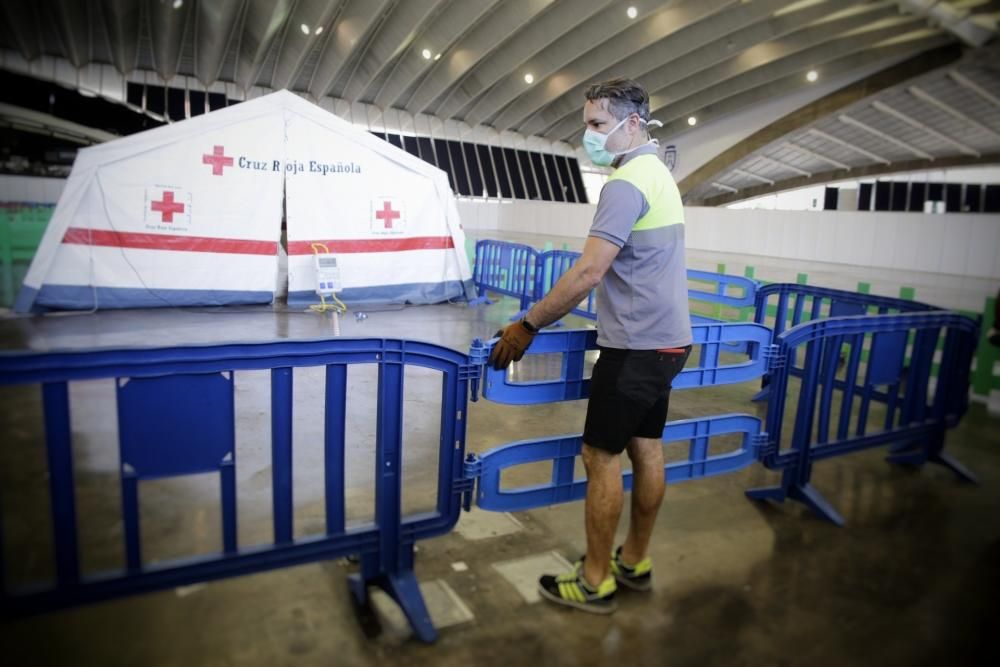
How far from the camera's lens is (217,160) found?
8.24m

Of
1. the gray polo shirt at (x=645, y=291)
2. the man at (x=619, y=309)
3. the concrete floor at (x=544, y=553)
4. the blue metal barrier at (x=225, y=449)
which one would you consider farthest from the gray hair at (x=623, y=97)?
the concrete floor at (x=544, y=553)

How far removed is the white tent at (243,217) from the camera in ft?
24.8

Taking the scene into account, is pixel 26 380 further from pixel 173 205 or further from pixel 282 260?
pixel 282 260

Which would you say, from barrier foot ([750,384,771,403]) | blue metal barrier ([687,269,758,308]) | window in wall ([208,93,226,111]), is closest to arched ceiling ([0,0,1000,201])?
window in wall ([208,93,226,111])

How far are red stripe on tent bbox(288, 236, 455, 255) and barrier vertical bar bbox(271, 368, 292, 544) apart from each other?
706 cm

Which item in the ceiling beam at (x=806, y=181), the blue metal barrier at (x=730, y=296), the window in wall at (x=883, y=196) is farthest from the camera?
the ceiling beam at (x=806, y=181)

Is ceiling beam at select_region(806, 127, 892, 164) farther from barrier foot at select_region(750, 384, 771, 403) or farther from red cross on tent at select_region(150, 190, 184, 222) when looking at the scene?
red cross on tent at select_region(150, 190, 184, 222)

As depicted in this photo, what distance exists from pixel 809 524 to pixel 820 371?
857mm

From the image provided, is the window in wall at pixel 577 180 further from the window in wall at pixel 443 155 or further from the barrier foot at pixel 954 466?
the barrier foot at pixel 954 466

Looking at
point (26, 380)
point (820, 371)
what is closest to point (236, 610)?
point (26, 380)

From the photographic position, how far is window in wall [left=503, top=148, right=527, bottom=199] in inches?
1270

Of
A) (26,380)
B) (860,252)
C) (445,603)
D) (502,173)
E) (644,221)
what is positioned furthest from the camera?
(502,173)

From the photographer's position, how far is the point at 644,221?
2.30 m

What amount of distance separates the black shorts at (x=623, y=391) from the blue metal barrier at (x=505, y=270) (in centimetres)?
655
